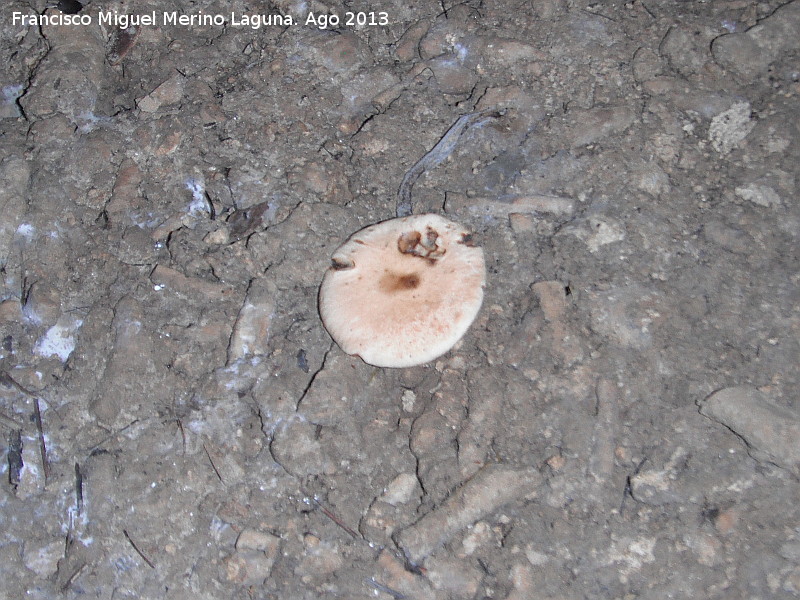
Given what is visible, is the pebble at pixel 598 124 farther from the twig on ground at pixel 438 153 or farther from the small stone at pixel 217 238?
the small stone at pixel 217 238

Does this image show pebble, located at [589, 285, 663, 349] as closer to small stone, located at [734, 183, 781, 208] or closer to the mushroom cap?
the mushroom cap

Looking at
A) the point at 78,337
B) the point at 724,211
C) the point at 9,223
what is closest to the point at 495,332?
the point at 724,211

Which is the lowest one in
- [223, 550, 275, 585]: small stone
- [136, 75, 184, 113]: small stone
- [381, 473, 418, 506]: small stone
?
[223, 550, 275, 585]: small stone

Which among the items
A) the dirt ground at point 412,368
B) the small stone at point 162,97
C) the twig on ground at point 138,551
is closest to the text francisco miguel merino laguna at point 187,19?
the dirt ground at point 412,368

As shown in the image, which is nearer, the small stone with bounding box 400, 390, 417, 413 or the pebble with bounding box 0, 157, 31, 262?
the small stone with bounding box 400, 390, 417, 413

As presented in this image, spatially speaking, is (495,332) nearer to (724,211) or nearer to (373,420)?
(373,420)

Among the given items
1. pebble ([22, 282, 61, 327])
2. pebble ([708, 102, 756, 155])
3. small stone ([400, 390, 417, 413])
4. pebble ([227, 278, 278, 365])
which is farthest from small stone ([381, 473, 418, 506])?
pebble ([708, 102, 756, 155])

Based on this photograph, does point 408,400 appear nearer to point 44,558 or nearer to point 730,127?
point 44,558
